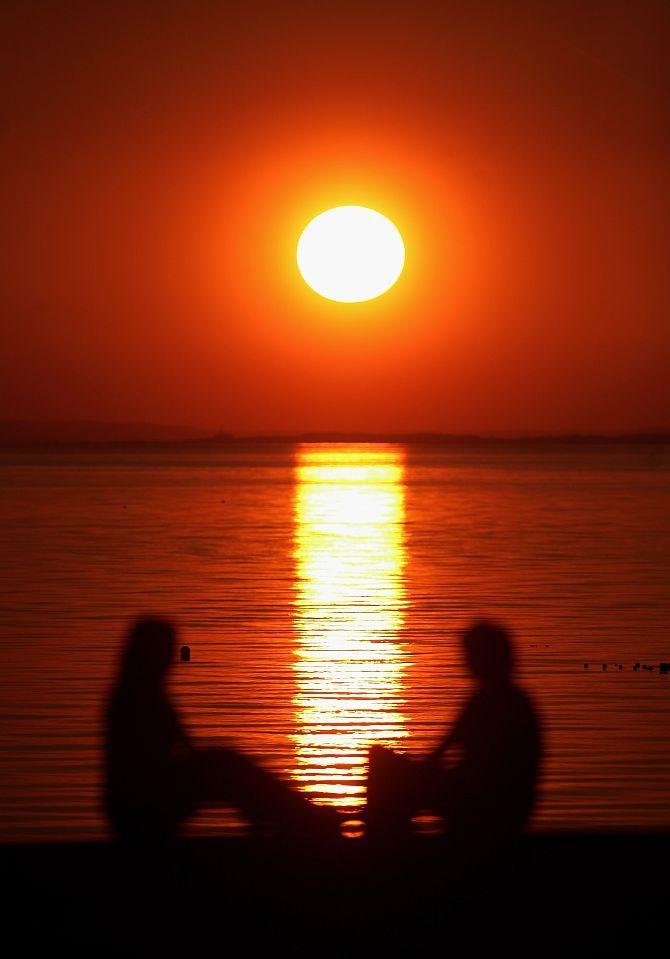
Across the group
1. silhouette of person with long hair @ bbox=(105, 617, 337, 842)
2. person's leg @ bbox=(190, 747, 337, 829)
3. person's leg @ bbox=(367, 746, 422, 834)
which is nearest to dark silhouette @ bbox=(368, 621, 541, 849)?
person's leg @ bbox=(367, 746, 422, 834)

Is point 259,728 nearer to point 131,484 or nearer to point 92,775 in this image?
point 92,775

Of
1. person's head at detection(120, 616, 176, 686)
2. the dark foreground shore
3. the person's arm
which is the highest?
person's head at detection(120, 616, 176, 686)

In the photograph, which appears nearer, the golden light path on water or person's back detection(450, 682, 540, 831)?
person's back detection(450, 682, 540, 831)

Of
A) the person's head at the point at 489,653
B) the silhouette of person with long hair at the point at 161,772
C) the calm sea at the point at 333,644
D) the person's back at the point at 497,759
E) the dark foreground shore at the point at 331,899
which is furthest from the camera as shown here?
the calm sea at the point at 333,644

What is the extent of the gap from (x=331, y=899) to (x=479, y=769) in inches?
49.4

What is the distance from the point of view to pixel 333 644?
20578 mm

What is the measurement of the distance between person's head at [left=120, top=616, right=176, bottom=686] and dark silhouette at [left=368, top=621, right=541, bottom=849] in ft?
3.89

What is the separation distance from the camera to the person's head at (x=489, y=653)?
7023 mm

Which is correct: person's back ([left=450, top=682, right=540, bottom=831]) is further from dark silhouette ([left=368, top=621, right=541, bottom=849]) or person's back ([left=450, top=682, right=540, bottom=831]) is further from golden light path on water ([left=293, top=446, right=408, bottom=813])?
golden light path on water ([left=293, top=446, right=408, bottom=813])

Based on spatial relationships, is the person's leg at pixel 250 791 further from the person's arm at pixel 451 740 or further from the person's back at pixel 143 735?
the person's arm at pixel 451 740

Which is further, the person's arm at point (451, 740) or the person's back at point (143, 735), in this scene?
the person's arm at point (451, 740)

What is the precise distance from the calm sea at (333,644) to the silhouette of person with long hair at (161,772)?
0.96 meters

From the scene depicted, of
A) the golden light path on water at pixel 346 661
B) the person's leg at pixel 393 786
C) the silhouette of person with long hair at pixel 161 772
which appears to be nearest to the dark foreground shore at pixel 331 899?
the silhouette of person with long hair at pixel 161 772

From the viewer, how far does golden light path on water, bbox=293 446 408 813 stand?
12.6 metres
